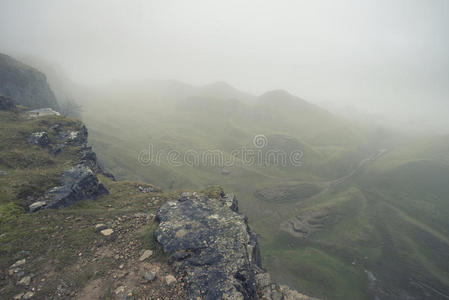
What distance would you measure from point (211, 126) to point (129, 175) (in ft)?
372

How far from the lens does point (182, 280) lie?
37.3ft

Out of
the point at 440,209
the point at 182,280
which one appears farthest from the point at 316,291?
the point at 440,209

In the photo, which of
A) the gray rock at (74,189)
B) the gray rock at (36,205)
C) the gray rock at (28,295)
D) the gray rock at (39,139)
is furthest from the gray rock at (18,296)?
the gray rock at (39,139)

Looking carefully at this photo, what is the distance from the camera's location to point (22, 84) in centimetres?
8256

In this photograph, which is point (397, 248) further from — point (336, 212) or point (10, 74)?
point (10, 74)

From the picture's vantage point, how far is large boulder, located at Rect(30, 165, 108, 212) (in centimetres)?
1656

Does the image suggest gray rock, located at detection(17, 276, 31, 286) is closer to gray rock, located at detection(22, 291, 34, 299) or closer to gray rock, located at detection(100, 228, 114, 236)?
gray rock, located at detection(22, 291, 34, 299)

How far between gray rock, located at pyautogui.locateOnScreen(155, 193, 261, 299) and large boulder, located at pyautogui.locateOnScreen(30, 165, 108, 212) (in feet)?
28.3

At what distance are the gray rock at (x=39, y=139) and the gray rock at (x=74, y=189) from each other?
1044 cm

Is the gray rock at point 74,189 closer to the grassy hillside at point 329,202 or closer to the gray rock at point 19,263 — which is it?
the gray rock at point 19,263

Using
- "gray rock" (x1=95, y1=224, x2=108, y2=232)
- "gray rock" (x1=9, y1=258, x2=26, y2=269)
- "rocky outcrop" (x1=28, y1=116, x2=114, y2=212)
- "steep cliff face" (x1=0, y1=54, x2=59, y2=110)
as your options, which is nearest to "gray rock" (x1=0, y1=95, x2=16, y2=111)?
"rocky outcrop" (x1=28, y1=116, x2=114, y2=212)

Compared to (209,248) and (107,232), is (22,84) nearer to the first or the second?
(107,232)

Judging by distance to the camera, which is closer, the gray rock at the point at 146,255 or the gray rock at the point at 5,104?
the gray rock at the point at 146,255

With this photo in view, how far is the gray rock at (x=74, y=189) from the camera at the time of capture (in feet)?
55.7
